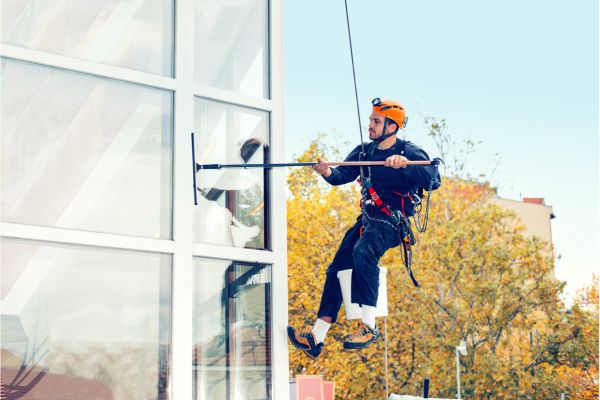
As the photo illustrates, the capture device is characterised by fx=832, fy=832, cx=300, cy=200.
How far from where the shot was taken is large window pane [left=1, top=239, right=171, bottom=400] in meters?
5.31

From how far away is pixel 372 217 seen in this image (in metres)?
6.77

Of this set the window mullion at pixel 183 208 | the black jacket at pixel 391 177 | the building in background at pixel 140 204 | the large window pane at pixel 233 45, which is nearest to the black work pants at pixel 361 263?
the black jacket at pixel 391 177

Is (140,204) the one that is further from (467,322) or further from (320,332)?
(467,322)

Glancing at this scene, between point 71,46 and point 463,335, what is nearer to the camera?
point 71,46

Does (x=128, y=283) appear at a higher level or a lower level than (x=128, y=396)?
higher

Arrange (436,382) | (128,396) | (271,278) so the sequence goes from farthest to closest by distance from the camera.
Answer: (436,382) < (271,278) < (128,396)

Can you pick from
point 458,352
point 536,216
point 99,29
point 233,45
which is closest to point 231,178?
point 233,45

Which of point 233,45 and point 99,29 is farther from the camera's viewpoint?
point 233,45

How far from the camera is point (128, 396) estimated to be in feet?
18.5

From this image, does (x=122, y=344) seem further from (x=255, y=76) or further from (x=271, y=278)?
(x=255, y=76)

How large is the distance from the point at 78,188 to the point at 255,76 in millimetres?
1882

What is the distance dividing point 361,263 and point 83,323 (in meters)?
2.22

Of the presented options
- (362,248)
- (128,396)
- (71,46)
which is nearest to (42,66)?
(71,46)

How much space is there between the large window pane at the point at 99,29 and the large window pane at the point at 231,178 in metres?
0.55
